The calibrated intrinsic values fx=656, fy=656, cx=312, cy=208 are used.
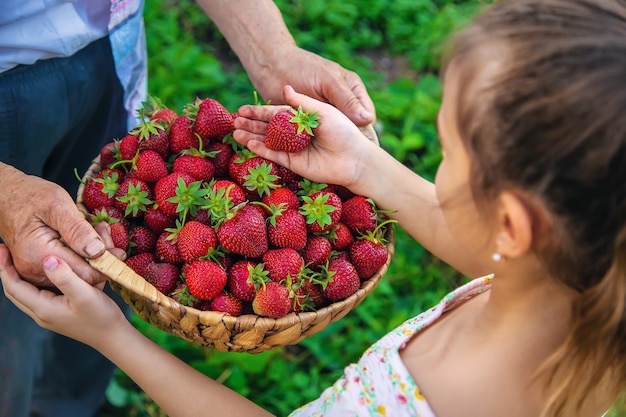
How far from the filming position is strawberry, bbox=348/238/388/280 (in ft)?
4.73

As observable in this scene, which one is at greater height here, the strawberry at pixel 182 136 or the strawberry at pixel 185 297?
the strawberry at pixel 182 136

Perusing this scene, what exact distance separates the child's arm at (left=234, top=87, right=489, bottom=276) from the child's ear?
53cm

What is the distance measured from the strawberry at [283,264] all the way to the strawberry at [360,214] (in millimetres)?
176

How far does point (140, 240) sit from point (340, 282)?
17.8 inches

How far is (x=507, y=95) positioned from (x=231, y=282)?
28.7 inches

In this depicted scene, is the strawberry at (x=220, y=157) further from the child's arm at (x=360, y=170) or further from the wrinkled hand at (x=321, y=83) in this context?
the wrinkled hand at (x=321, y=83)

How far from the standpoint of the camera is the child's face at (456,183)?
3.28 feet

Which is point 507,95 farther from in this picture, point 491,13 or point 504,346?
point 504,346

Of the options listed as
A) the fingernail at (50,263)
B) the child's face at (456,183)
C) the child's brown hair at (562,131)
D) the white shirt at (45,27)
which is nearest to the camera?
the child's brown hair at (562,131)

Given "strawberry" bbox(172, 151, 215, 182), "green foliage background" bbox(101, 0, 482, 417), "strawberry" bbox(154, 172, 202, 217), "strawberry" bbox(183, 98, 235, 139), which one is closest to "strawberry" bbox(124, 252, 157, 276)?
"strawberry" bbox(154, 172, 202, 217)

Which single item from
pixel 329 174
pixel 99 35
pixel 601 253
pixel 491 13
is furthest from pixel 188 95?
pixel 601 253

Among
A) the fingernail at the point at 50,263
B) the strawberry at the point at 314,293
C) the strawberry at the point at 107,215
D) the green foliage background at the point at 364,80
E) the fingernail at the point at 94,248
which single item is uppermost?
the fingernail at the point at 94,248

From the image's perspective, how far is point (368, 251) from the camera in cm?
144

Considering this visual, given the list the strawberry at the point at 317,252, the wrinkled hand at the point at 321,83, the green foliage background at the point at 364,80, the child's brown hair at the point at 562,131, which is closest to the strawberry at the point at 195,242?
the strawberry at the point at 317,252
